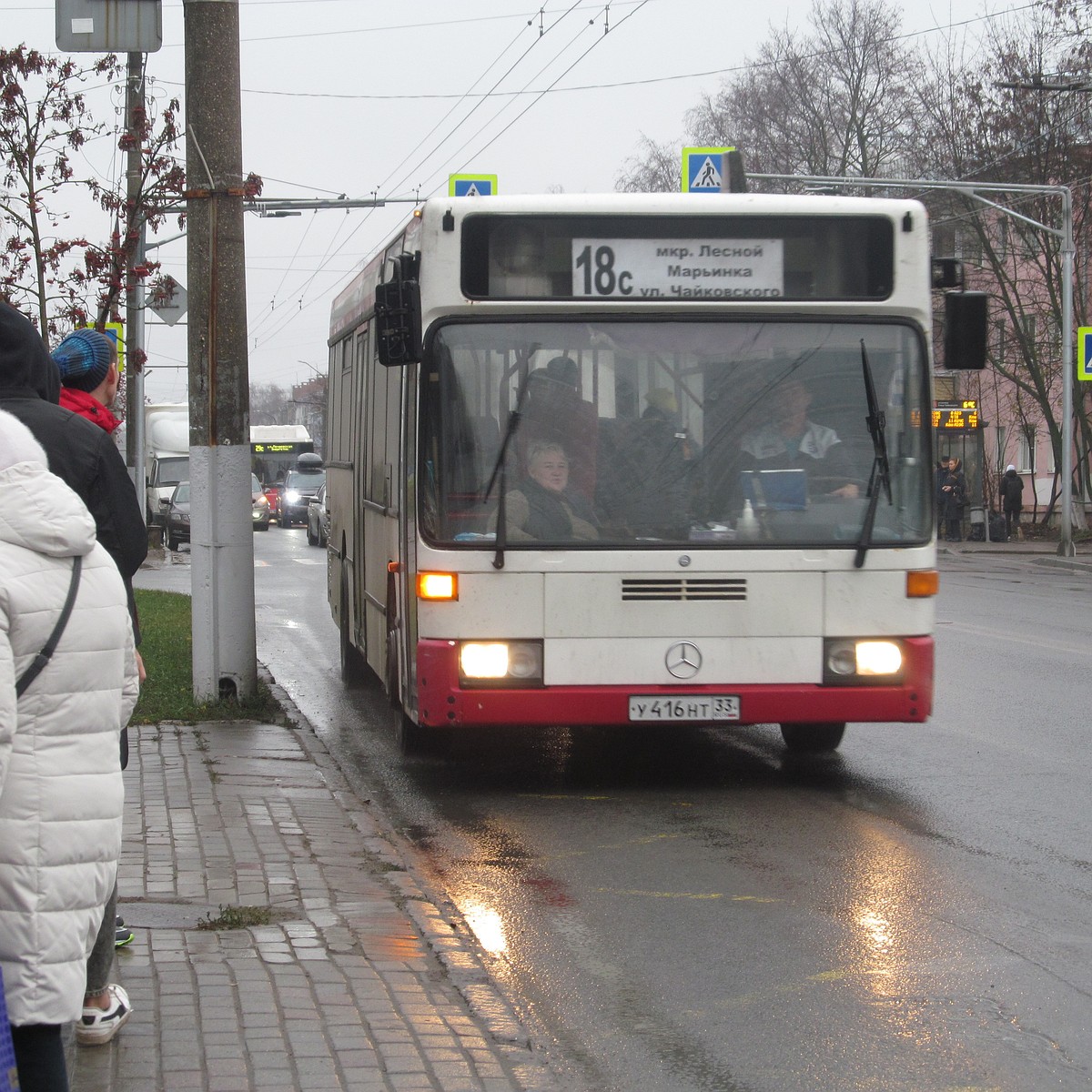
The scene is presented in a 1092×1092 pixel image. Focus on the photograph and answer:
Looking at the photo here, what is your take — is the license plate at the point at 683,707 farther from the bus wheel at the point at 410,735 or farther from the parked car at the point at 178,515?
the parked car at the point at 178,515

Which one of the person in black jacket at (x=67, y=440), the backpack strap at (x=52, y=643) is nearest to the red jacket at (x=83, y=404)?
the person in black jacket at (x=67, y=440)

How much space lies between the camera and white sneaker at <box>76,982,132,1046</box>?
4410 mm

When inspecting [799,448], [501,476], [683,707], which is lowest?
[683,707]

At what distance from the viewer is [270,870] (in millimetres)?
6523

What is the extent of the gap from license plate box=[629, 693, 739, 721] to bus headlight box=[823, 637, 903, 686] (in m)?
0.49

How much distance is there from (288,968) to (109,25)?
9.90m

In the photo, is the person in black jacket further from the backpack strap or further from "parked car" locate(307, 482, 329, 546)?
"parked car" locate(307, 482, 329, 546)

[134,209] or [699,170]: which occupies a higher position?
[699,170]

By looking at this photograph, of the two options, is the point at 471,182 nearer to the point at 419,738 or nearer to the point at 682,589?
the point at 419,738

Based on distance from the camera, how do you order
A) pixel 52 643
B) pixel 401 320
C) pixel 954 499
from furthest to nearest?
pixel 954 499, pixel 401 320, pixel 52 643

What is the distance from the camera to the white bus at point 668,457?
8344 mm

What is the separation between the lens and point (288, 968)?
5.19m

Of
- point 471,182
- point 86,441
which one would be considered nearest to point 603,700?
point 86,441

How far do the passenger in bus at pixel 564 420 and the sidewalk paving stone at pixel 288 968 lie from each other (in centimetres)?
188
